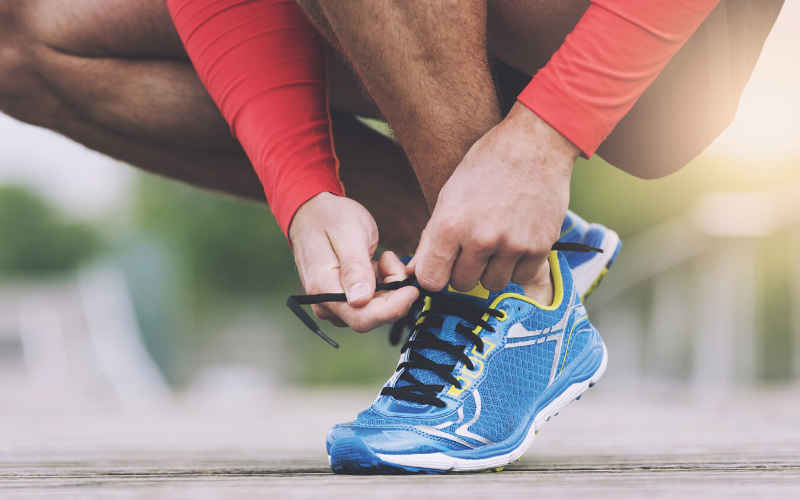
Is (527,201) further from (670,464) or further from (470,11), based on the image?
(670,464)

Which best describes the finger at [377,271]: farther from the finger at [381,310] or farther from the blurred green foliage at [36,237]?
the blurred green foliage at [36,237]

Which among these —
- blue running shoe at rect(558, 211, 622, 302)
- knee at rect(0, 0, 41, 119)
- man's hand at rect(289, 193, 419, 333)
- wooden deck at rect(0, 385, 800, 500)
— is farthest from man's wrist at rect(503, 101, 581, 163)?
knee at rect(0, 0, 41, 119)

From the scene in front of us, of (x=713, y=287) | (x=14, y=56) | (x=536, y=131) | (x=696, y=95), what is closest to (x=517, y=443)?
(x=536, y=131)

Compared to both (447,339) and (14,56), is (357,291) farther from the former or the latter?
(14,56)

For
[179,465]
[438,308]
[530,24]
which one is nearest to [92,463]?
[179,465]

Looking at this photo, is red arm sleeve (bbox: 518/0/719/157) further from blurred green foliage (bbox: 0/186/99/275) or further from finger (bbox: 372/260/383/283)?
blurred green foliage (bbox: 0/186/99/275)

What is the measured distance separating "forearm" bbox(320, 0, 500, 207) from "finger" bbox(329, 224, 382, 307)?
0.43ft

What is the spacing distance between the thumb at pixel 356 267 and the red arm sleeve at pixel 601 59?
10.6 inches

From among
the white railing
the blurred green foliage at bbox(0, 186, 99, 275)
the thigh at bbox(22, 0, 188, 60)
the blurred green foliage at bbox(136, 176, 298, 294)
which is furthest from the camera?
the blurred green foliage at bbox(0, 186, 99, 275)

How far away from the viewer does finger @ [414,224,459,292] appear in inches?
31.8

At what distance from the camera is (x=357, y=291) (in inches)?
33.2

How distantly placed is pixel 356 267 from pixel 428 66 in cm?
26

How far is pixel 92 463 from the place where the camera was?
1044 millimetres

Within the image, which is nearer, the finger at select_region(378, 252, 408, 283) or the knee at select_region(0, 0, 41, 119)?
the finger at select_region(378, 252, 408, 283)
